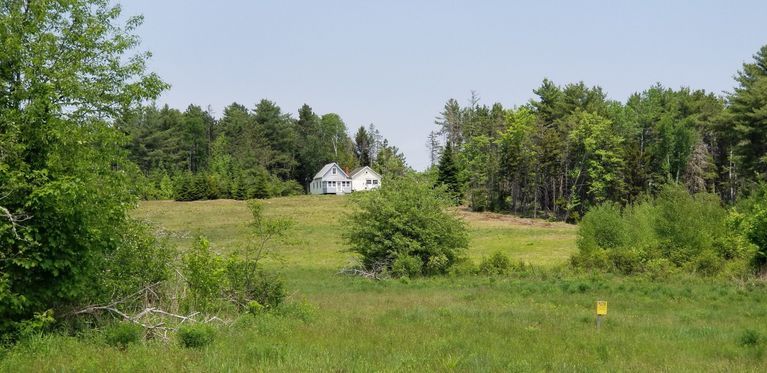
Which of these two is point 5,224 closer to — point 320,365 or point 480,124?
point 320,365

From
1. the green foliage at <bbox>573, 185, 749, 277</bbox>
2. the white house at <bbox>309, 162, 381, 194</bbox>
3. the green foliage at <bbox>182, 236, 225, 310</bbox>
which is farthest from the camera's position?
the white house at <bbox>309, 162, 381, 194</bbox>

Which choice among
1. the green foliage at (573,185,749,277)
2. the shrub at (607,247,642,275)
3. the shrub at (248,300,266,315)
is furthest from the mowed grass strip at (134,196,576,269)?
the shrub at (248,300,266,315)

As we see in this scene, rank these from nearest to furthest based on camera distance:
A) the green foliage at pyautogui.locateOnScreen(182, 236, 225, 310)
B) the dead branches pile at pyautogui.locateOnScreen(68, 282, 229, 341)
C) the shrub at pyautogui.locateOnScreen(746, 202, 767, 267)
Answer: the dead branches pile at pyautogui.locateOnScreen(68, 282, 229, 341) → the green foliage at pyautogui.locateOnScreen(182, 236, 225, 310) → the shrub at pyautogui.locateOnScreen(746, 202, 767, 267)

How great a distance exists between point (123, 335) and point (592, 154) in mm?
71226

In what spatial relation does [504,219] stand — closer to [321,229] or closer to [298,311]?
[321,229]

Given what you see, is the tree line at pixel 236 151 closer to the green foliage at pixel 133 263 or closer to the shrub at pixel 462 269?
the shrub at pixel 462 269

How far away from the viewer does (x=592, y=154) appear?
74.6 metres

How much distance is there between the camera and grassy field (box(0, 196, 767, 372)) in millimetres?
8547

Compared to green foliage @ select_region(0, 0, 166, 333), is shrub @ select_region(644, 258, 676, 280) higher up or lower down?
lower down

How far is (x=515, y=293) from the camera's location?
75.2 feet

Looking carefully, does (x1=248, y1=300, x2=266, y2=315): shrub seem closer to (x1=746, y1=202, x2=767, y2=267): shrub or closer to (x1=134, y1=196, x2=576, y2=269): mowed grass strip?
(x1=134, y1=196, x2=576, y2=269): mowed grass strip

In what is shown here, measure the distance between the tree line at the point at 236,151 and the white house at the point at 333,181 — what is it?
437 centimetres

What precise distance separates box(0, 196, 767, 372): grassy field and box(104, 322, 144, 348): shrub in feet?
0.80

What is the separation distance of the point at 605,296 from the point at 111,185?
16.9 m
